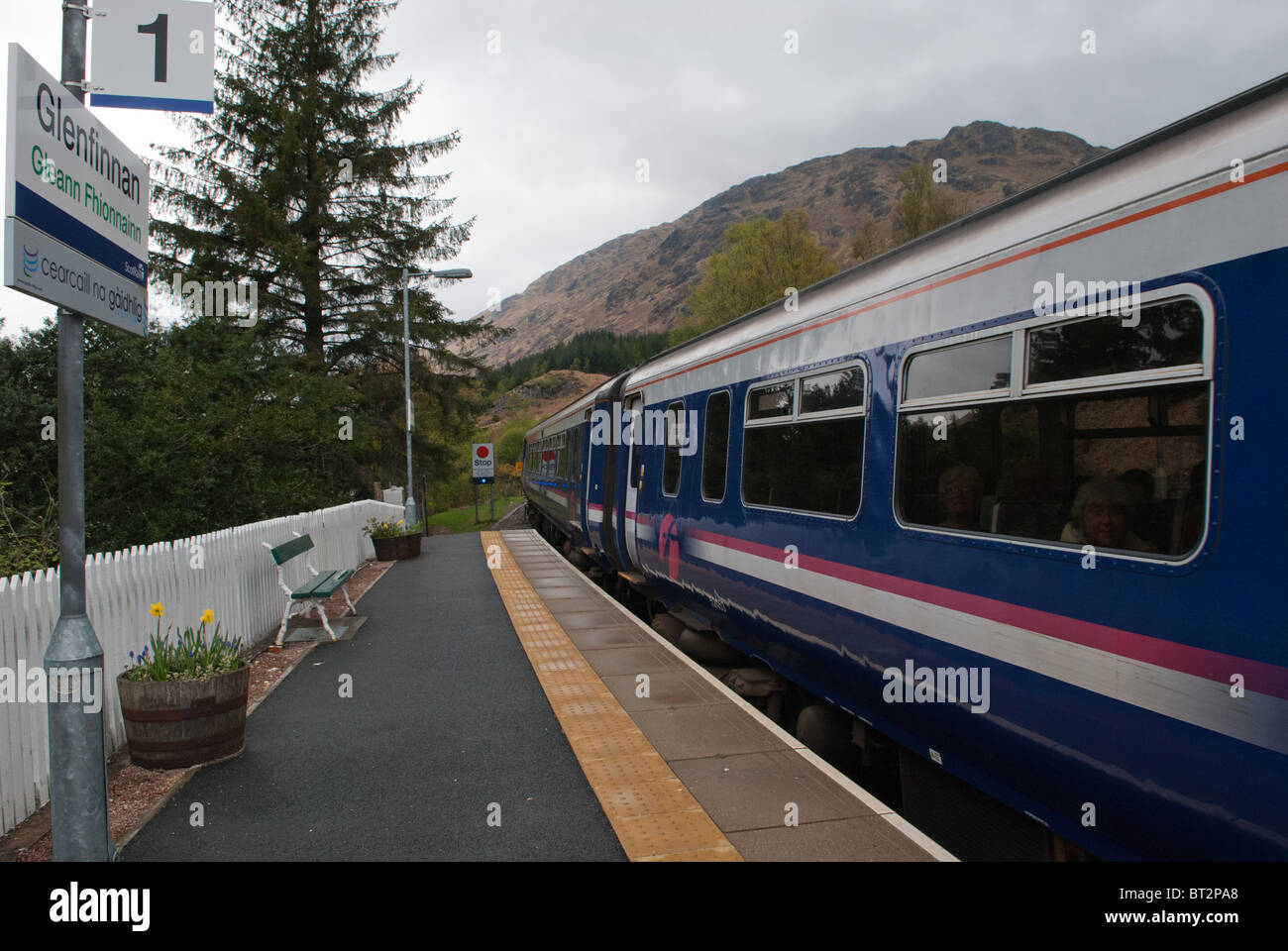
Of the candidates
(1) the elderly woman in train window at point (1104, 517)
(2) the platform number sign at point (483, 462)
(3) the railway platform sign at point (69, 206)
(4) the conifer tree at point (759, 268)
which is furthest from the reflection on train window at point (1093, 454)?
(4) the conifer tree at point (759, 268)

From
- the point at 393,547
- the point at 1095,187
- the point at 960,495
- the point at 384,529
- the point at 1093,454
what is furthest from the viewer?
the point at 384,529

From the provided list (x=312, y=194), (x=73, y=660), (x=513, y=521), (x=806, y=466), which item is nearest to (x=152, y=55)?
(x=73, y=660)

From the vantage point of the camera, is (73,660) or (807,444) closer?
(73,660)

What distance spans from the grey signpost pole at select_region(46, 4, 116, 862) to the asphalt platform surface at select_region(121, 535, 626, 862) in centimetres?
80

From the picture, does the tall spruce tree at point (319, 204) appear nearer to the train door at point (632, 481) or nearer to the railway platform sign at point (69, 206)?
the train door at point (632, 481)

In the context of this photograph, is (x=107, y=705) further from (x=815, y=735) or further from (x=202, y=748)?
(x=815, y=735)

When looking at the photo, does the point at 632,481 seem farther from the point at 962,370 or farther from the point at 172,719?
the point at 962,370

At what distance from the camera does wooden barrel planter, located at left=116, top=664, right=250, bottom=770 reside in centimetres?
486

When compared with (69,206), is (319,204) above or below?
above

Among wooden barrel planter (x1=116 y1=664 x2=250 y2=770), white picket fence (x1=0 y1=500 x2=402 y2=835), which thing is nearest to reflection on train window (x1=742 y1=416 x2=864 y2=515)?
wooden barrel planter (x1=116 y1=664 x2=250 y2=770)

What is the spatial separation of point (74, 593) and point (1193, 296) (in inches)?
163

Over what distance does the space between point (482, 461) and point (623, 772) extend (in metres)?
26.6

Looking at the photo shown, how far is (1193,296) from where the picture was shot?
2.65 meters

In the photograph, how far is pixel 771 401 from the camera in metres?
5.84
